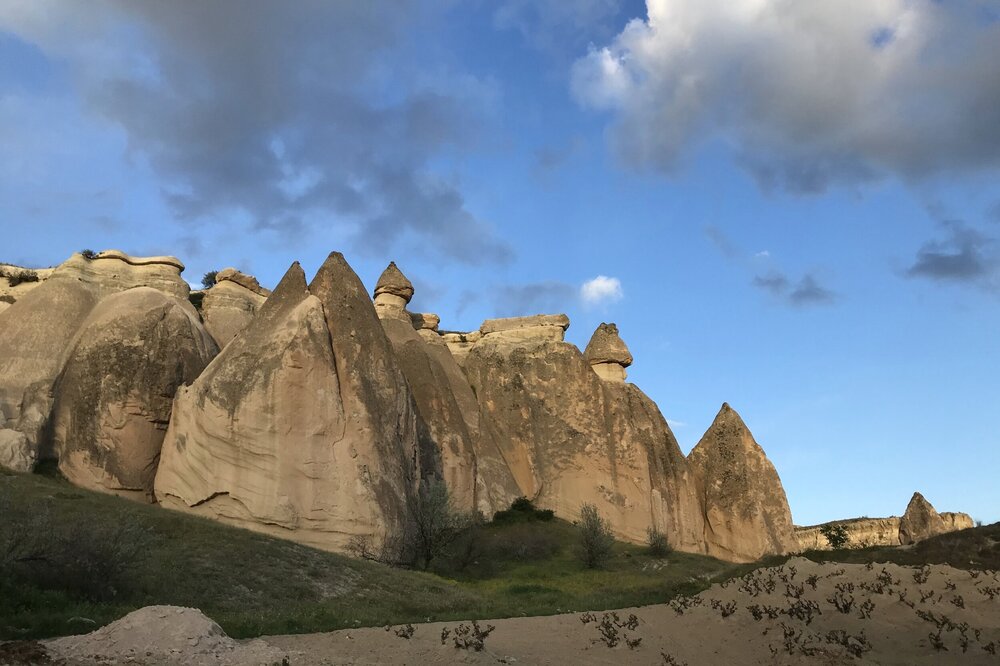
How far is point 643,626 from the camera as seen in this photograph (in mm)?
10398

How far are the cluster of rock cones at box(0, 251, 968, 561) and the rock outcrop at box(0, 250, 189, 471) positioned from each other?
0.07m

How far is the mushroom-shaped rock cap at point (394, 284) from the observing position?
129 ft

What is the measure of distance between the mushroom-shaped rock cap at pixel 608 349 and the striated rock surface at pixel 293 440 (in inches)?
664

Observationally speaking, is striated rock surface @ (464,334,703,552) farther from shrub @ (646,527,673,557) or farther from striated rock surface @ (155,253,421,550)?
striated rock surface @ (155,253,421,550)

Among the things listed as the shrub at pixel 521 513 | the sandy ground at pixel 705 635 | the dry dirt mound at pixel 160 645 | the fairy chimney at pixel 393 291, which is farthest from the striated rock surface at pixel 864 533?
the dry dirt mound at pixel 160 645

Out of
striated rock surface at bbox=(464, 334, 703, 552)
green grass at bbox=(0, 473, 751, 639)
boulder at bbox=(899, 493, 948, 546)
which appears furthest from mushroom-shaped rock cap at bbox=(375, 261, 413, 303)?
boulder at bbox=(899, 493, 948, 546)

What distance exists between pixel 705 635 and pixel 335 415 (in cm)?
1593

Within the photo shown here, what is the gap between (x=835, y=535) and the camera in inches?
1815

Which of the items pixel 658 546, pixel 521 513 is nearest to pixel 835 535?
pixel 658 546

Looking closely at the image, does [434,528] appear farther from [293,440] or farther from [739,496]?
[739,496]

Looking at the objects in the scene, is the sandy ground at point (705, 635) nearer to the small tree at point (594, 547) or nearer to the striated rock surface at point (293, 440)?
the striated rock surface at point (293, 440)

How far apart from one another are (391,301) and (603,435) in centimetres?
1135

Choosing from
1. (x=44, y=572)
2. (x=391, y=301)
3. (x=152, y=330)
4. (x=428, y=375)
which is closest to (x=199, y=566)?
(x=44, y=572)

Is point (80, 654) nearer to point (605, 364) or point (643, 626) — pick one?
point (643, 626)
